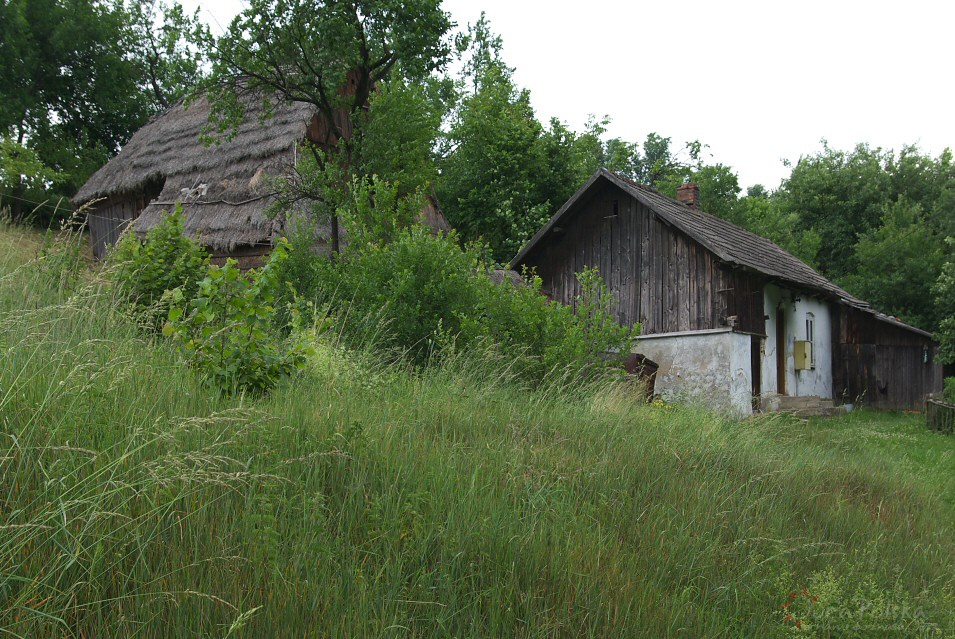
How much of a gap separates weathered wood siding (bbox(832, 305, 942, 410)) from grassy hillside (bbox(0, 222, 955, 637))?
64.5 ft

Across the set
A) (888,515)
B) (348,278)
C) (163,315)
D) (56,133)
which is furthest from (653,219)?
(56,133)

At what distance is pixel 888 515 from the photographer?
5805mm

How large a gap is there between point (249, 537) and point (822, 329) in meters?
23.4

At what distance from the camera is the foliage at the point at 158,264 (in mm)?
6480

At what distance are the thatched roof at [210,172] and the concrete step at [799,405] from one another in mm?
12872

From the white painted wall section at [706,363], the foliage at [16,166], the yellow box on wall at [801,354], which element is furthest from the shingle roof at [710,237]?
the foliage at [16,166]

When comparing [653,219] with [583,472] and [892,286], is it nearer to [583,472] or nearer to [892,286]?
[583,472]

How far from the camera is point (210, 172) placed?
1792cm

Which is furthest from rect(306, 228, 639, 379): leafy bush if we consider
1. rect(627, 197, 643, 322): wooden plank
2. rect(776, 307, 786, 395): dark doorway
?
rect(776, 307, 786, 395): dark doorway

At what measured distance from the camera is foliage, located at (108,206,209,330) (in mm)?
6480

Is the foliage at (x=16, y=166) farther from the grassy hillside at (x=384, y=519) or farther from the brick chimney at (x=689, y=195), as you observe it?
the brick chimney at (x=689, y=195)

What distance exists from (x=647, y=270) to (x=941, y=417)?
7.50m

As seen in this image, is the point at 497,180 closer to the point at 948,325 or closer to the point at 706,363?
the point at 706,363

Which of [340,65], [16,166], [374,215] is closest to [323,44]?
[340,65]
